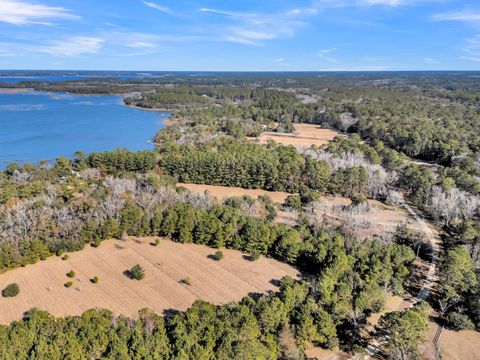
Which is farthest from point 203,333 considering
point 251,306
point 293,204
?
point 293,204

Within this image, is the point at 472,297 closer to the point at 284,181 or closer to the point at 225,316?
the point at 225,316

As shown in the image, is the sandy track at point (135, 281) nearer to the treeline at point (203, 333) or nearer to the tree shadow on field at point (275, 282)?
the tree shadow on field at point (275, 282)

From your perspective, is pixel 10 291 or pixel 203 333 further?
pixel 10 291

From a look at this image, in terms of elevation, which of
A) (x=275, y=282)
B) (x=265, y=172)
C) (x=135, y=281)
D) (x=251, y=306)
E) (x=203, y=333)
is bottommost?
(x=275, y=282)

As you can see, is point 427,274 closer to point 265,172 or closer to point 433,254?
point 433,254

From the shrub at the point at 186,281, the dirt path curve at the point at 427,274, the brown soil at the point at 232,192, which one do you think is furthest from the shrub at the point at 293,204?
the shrub at the point at 186,281

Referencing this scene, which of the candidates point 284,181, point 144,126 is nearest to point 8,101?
point 144,126
